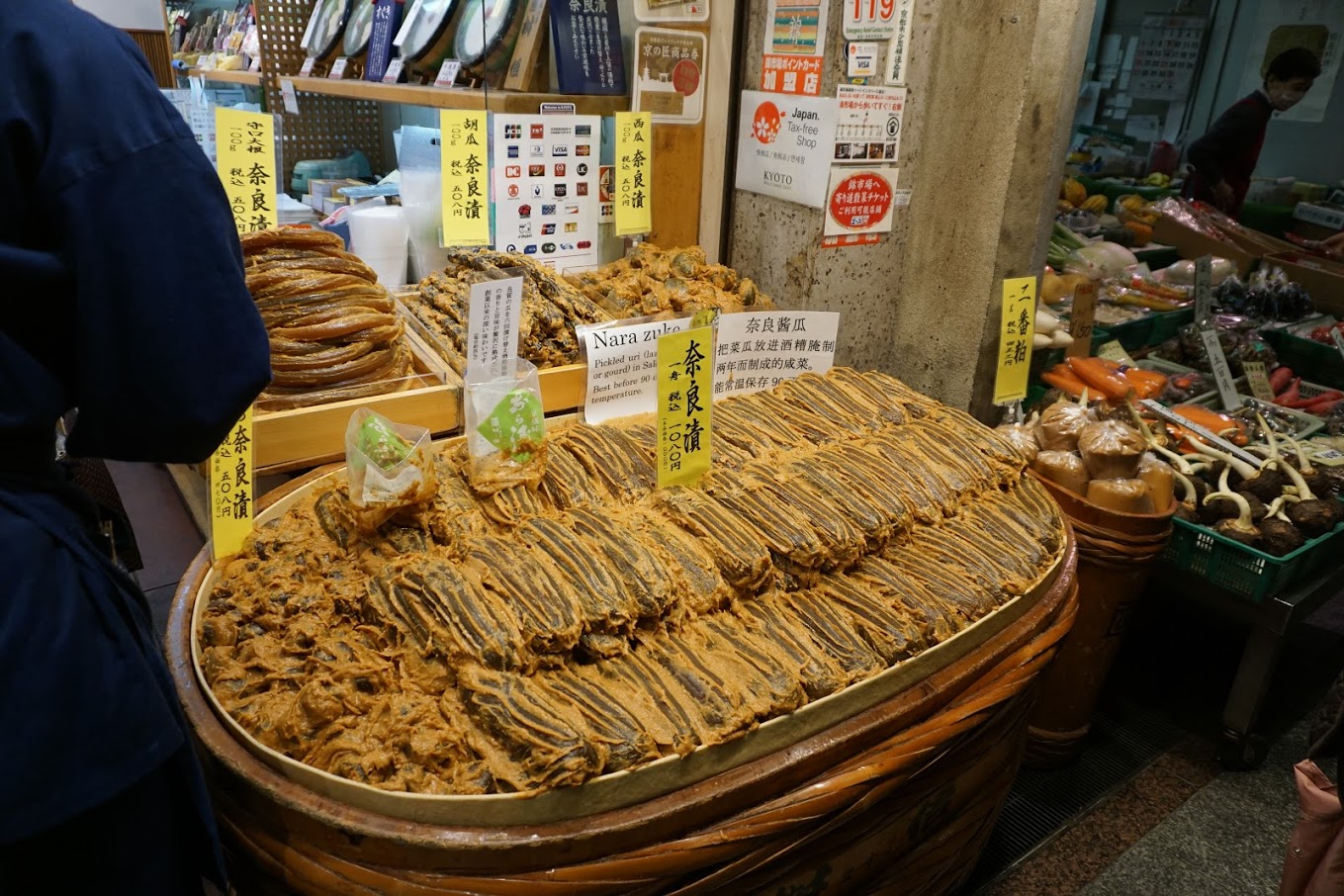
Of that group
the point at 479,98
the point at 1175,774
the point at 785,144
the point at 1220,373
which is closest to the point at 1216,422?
the point at 1220,373

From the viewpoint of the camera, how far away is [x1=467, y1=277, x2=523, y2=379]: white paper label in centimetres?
219

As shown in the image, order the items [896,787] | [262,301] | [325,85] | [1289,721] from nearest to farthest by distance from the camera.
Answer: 1. [896,787]
2. [262,301]
3. [1289,721]
4. [325,85]

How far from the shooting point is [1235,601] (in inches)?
118

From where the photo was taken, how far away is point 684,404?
2.04 m

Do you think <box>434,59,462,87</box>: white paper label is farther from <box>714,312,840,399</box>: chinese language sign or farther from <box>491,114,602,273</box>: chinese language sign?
<box>714,312,840,399</box>: chinese language sign

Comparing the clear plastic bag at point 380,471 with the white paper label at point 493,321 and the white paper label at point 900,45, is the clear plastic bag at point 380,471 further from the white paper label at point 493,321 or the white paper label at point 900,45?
the white paper label at point 900,45

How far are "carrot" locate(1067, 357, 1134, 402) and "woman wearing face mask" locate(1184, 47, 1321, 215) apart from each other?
379cm

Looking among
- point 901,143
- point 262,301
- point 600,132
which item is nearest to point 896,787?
point 262,301

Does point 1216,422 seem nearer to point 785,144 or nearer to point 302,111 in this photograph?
point 785,144

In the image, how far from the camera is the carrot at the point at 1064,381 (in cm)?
356

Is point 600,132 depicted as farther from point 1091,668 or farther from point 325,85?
point 1091,668

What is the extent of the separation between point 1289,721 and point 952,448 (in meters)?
2.25

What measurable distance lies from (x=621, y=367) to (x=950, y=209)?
1.40 meters

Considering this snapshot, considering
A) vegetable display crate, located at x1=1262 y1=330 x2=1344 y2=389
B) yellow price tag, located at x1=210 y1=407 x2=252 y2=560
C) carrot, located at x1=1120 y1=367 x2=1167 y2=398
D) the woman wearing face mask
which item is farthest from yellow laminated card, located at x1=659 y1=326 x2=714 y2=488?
the woman wearing face mask
